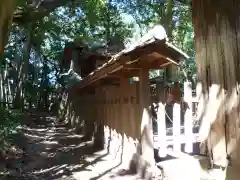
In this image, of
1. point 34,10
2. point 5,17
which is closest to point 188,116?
point 34,10

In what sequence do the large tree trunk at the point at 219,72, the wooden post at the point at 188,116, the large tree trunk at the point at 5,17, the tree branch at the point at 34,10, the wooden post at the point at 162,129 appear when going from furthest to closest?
the wooden post at the point at 162,129, the wooden post at the point at 188,116, the tree branch at the point at 34,10, the large tree trunk at the point at 5,17, the large tree trunk at the point at 219,72

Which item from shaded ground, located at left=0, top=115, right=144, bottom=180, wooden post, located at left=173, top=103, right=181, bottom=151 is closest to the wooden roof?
wooden post, located at left=173, top=103, right=181, bottom=151

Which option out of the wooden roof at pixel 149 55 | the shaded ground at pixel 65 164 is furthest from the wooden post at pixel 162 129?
the wooden roof at pixel 149 55

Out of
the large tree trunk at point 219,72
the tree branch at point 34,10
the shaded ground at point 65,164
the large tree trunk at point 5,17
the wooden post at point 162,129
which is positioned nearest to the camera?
the large tree trunk at point 219,72

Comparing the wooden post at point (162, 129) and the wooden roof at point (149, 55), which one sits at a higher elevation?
the wooden roof at point (149, 55)

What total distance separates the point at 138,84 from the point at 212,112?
466 centimetres

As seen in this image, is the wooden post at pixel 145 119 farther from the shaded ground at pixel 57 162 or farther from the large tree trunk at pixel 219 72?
the large tree trunk at pixel 219 72

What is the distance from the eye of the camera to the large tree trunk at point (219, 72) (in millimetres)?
2098

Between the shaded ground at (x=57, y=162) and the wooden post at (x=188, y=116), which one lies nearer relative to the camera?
the wooden post at (x=188, y=116)

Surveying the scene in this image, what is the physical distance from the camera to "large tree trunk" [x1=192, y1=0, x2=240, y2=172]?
2.10 meters

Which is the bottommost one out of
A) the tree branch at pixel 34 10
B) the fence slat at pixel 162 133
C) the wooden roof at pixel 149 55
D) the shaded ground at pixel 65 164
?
the shaded ground at pixel 65 164

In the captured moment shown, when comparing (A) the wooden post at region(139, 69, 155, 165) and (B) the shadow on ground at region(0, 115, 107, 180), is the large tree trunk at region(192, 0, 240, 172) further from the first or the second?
(B) the shadow on ground at region(0, 115, 107, 180)

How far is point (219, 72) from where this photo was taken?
7.41 feet

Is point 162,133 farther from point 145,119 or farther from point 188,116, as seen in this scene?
→ point 188,116
